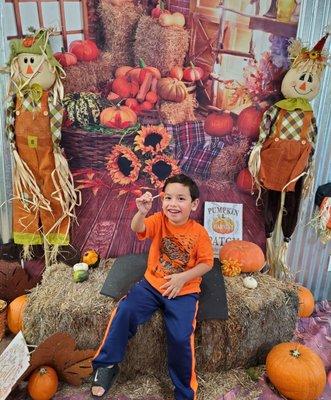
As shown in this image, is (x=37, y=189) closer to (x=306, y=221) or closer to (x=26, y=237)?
(x=26, y=237)

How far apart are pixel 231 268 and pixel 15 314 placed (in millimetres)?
1507

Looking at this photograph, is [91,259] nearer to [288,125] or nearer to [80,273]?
[80,273]

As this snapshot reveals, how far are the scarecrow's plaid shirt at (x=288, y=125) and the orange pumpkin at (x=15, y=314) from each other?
2.02 metres

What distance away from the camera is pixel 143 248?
2.98 meters

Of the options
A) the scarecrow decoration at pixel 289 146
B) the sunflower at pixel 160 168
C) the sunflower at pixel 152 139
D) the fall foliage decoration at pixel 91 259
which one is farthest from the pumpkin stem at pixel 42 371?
the scarecrow decoration at pixel 289 146

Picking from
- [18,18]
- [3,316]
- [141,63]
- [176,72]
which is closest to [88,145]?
[141,63]

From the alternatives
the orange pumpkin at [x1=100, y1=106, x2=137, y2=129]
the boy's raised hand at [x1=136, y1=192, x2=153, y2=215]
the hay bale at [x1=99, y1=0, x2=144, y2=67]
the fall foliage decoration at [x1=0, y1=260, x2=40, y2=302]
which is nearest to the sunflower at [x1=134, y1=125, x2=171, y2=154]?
the orange pumpkin at [x1=100, y1=106, x2=137, y2=129]

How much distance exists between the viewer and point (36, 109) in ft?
8.18

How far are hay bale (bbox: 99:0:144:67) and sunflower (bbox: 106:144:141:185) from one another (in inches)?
23.0

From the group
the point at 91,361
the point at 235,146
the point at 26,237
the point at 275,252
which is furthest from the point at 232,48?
the point at 91,361

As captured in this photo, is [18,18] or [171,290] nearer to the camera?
[171,290]

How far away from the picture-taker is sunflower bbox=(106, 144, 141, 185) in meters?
2.75

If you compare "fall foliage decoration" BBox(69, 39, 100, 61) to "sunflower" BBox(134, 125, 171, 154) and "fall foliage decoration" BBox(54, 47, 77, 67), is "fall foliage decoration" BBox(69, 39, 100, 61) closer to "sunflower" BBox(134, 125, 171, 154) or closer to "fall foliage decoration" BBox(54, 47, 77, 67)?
"fall foliage decoration" BBox(54, 47, 77, 67)

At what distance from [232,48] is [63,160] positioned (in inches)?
54.0
